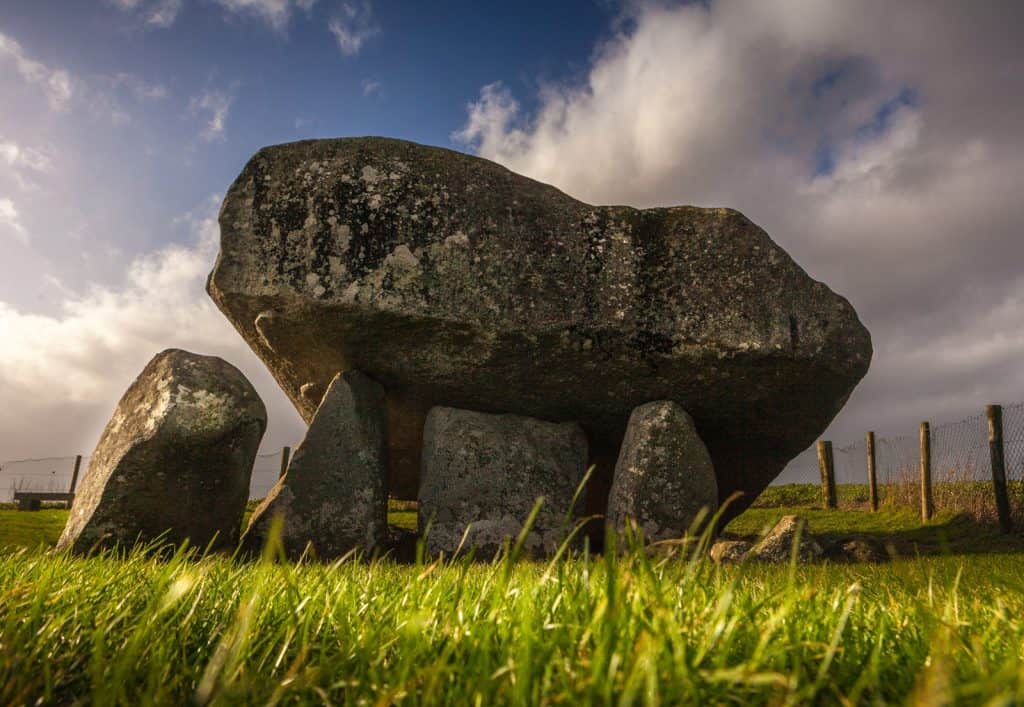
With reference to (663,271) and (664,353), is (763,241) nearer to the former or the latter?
(663,271)

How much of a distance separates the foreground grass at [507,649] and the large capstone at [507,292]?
5.91 meters

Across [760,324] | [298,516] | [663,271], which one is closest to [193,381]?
[298,516]

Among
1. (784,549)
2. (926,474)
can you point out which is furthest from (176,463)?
(926,474)

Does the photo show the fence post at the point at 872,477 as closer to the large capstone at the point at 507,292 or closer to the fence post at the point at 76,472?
the large capstone at the point at 507,292

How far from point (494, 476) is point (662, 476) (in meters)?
1.88

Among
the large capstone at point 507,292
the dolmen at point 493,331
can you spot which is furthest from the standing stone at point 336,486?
the large capstone at point 507,292

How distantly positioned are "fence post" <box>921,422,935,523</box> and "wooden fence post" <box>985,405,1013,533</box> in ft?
4.14

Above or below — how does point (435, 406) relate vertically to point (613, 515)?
above

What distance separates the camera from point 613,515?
855 cm

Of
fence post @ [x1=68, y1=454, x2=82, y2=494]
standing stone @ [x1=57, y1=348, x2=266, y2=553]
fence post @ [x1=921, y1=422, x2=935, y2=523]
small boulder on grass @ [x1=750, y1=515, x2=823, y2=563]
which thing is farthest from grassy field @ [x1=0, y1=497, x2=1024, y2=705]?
fence post @ [x1=68, y1=454, x2=82, y2=494]

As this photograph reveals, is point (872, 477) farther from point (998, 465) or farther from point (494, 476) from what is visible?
point (494, 476)

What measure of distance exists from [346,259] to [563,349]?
2563mm

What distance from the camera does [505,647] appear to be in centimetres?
163

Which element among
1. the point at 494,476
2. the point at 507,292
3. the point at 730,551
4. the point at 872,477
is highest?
the point at 507,292
